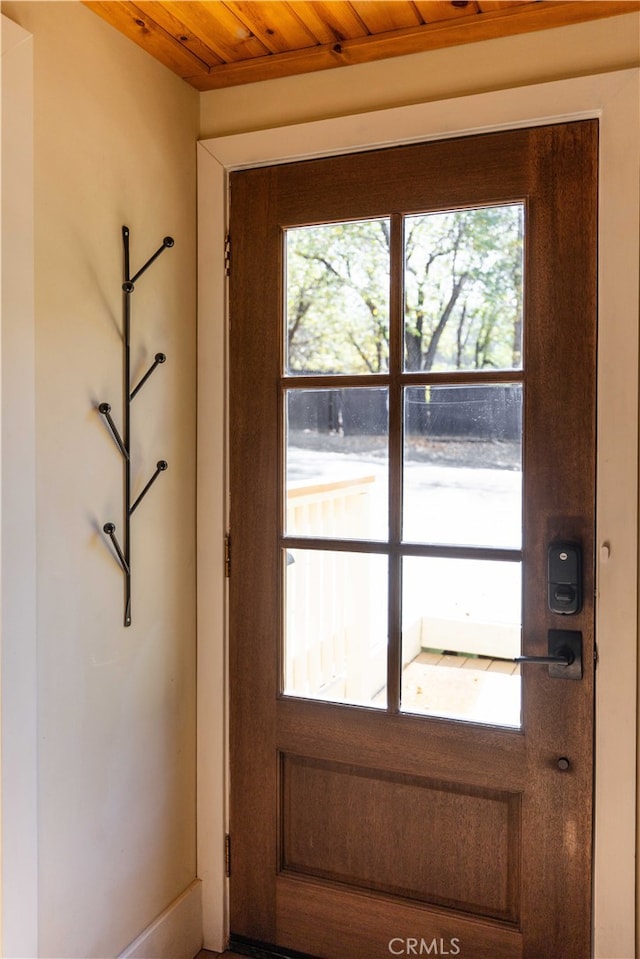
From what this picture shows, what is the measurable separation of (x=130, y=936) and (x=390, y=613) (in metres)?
0.98

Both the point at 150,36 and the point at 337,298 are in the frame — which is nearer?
the point at 150,36

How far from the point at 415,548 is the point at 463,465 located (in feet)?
0.76

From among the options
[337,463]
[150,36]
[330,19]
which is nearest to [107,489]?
[337,463]

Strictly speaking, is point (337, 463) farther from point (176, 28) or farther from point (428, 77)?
point (176, 28)

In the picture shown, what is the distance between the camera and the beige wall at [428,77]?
1.60m

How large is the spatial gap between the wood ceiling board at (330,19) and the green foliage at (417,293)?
0.41m

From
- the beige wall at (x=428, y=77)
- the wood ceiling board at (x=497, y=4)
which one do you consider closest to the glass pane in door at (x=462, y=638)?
the beige wall at (x=428, y=77)

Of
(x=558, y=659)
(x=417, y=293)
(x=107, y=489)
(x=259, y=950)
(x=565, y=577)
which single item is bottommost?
(x=259, y=950)

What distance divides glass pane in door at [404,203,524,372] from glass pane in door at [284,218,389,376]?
0.23 ft

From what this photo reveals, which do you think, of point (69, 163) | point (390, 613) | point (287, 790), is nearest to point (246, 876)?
point (287, 790)

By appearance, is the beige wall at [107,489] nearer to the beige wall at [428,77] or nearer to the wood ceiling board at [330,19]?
the beige wall at [428,77]

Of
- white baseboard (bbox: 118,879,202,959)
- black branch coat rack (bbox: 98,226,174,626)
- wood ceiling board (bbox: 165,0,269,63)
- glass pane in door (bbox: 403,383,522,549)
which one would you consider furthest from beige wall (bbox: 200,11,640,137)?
white baseboard (bbox: 118,879,202,959)

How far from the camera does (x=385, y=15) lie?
160cm

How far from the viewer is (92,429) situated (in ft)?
5.29
